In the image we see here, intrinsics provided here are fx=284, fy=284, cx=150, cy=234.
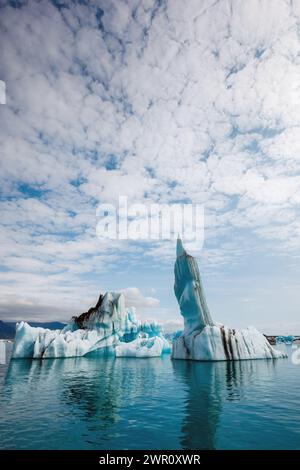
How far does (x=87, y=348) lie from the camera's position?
1730 inches

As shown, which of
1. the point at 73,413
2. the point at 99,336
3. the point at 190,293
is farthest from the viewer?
the point at 99,336

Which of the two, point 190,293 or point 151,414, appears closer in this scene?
point 151,414

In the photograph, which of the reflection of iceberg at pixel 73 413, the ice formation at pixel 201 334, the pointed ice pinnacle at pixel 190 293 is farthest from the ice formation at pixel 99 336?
the reflection of iceberg at pixel 73 413

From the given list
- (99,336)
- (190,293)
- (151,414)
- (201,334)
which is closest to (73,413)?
(151,414)

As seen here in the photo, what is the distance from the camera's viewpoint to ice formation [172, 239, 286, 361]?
31172mm

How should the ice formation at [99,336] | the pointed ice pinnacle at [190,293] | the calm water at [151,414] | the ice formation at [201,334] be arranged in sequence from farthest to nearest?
the ice formation at [99,336]
the pointed ice pinnacle at [190,293]
the ice formation at [201,334]
the calm water at [151,414]

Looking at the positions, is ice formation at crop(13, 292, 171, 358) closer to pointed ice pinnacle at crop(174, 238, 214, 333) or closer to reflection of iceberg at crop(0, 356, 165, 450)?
pointed ice pinnacle at crop(174, 238, 214, 333)

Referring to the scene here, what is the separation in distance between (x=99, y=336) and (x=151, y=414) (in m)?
38.4

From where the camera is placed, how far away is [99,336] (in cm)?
4759

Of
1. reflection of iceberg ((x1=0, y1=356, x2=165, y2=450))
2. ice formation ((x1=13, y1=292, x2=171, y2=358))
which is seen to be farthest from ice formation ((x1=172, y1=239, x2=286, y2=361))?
reflection of iceberg ((x1=0, y1=356, x2=165, y2=450))

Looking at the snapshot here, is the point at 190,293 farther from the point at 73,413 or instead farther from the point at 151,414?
the point at 73,413

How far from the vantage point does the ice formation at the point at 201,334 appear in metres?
31.2

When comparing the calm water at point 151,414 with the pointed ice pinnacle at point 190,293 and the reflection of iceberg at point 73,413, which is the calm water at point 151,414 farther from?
the pointed ice pinnacle at point 190,293

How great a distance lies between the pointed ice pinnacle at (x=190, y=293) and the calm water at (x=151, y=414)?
15090 millimetres
